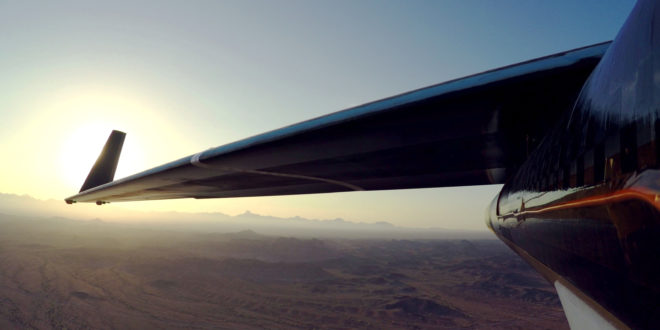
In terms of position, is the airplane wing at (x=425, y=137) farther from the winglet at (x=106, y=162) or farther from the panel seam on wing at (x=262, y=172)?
the winglet at (x=106, y=162)

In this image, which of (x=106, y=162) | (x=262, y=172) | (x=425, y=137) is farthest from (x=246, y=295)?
(x=425, y=137)

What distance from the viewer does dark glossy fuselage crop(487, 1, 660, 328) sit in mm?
652

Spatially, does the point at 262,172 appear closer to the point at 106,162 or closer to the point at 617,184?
the point at 617,184

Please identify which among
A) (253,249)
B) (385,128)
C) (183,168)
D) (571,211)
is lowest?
(253,249)

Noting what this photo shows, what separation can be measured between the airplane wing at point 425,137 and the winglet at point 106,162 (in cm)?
638

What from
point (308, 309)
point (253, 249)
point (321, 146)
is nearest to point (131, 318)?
point (308, 309)

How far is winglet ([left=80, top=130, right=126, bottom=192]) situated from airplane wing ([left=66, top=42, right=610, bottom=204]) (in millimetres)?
6377

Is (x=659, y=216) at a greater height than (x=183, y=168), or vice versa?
(x=183, y=168)

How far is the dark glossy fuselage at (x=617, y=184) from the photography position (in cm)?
65

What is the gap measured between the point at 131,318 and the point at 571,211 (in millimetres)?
49622

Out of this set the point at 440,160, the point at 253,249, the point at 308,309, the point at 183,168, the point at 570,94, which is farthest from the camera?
the point at 253,249

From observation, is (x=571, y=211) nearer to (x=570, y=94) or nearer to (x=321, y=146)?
(x=570, y=94)

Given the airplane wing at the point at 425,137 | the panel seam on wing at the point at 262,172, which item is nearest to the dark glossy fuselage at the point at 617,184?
the airplane wing at the point at 425,137

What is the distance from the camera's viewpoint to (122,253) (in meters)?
80.2
